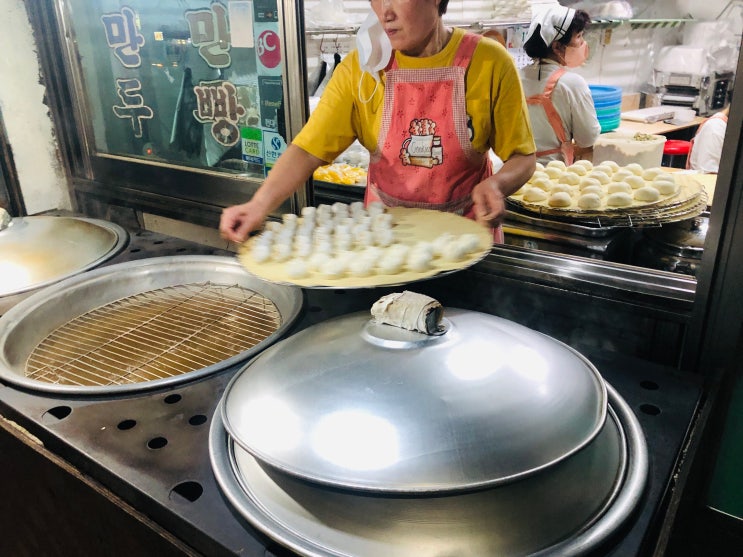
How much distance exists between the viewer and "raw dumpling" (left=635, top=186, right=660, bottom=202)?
2.21 m

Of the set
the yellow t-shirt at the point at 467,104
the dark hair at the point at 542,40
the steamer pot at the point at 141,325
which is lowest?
the steamer pot at the point at 141,325

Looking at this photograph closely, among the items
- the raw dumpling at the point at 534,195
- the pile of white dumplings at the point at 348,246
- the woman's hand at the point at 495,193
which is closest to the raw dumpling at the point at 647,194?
the raw dumpling at the point at 534,195

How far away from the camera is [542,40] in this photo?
3.04m

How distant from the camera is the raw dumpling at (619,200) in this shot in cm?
218

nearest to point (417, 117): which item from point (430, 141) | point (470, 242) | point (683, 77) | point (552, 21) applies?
point (430, 141)

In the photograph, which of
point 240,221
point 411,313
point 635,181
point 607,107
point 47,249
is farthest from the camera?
point 607,107

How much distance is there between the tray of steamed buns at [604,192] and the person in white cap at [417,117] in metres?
0.55

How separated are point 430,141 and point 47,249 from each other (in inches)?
54.5

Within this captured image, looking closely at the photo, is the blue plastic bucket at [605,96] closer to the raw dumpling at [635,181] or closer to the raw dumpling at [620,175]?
the raw dumpling at [620,175]

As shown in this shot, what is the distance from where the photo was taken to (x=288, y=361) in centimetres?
104

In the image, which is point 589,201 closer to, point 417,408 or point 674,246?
point 674,246

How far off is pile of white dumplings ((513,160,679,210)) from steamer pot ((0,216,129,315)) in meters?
1.63

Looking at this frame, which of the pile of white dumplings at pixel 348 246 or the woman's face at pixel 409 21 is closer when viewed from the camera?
the pile of white dumplings at pixel 348 246

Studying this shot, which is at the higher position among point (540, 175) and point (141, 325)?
point (540, 175)
